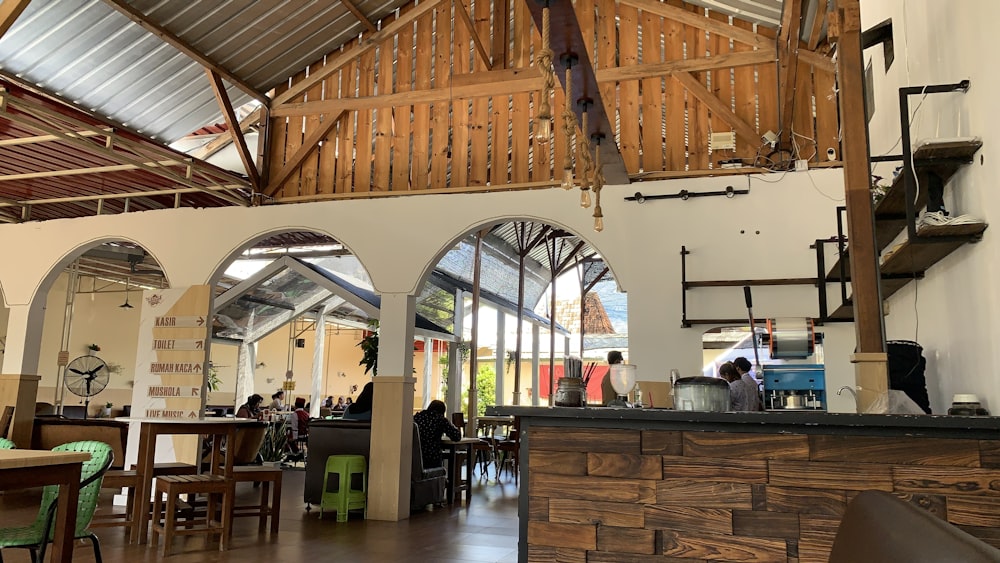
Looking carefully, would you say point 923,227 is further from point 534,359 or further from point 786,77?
point 534,359

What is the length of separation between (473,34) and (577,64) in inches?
153

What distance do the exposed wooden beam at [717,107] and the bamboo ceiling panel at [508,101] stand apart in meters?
0.01

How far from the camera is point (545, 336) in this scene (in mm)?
21234

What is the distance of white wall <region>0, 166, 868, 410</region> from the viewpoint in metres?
6.58

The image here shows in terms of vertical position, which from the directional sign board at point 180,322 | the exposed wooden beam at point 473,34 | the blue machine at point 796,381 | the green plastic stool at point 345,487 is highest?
the exposed wooden beam at point 473,34

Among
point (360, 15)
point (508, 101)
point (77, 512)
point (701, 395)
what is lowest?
point (77, 512)

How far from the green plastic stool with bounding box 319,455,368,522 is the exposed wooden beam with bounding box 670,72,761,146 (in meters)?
4.91

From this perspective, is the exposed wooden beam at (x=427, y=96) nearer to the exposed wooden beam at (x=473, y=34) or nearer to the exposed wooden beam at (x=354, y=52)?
the exposed wooden beam at (x=354, y=52)

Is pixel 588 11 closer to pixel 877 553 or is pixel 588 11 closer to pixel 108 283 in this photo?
pixel 877 553

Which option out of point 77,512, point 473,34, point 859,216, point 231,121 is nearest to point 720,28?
point 473,34

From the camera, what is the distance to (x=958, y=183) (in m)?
3.87

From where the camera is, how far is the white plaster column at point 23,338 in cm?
860

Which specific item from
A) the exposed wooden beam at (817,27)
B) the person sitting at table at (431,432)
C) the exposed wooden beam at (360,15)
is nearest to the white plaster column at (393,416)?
the person sitting at table at (431,432)

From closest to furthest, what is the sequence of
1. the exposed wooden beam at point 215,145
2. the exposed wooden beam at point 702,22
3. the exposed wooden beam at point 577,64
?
the exposed wooden beam at point 577,64 → the exposed wooden beam at point 702,22 → the exposed wooden beam at point 215,145
